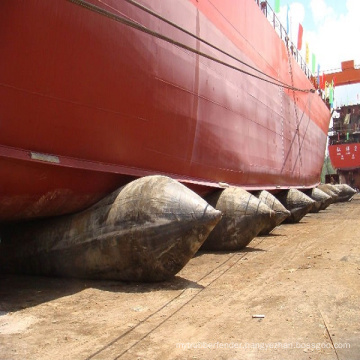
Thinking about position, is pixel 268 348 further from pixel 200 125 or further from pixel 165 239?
pixel 200 125

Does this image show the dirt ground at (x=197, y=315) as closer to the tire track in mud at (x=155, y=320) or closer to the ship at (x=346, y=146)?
the tire track in mud at (x=155, y=320)

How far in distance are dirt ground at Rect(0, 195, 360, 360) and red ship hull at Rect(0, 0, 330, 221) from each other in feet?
3.69

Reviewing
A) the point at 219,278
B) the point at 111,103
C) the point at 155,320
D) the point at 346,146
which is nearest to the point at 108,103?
the point at 111,103

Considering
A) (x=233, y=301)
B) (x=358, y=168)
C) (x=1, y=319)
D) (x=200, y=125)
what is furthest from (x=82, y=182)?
(x=358, y=168)

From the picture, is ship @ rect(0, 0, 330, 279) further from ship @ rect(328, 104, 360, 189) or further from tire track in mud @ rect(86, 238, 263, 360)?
ship @ rect(328, 104, 360, 189)

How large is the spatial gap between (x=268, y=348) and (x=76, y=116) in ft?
9.90

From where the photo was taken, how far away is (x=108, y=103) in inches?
184

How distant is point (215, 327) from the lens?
303cm

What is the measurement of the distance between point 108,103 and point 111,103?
0.05 metres

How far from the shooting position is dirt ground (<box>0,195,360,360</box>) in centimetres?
262

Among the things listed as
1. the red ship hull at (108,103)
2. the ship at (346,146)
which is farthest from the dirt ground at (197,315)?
the ship at (346,146)

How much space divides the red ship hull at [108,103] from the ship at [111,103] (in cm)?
1

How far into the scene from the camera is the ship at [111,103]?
3822 mm

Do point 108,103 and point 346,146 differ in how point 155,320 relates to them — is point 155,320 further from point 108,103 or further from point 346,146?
point 346,146
